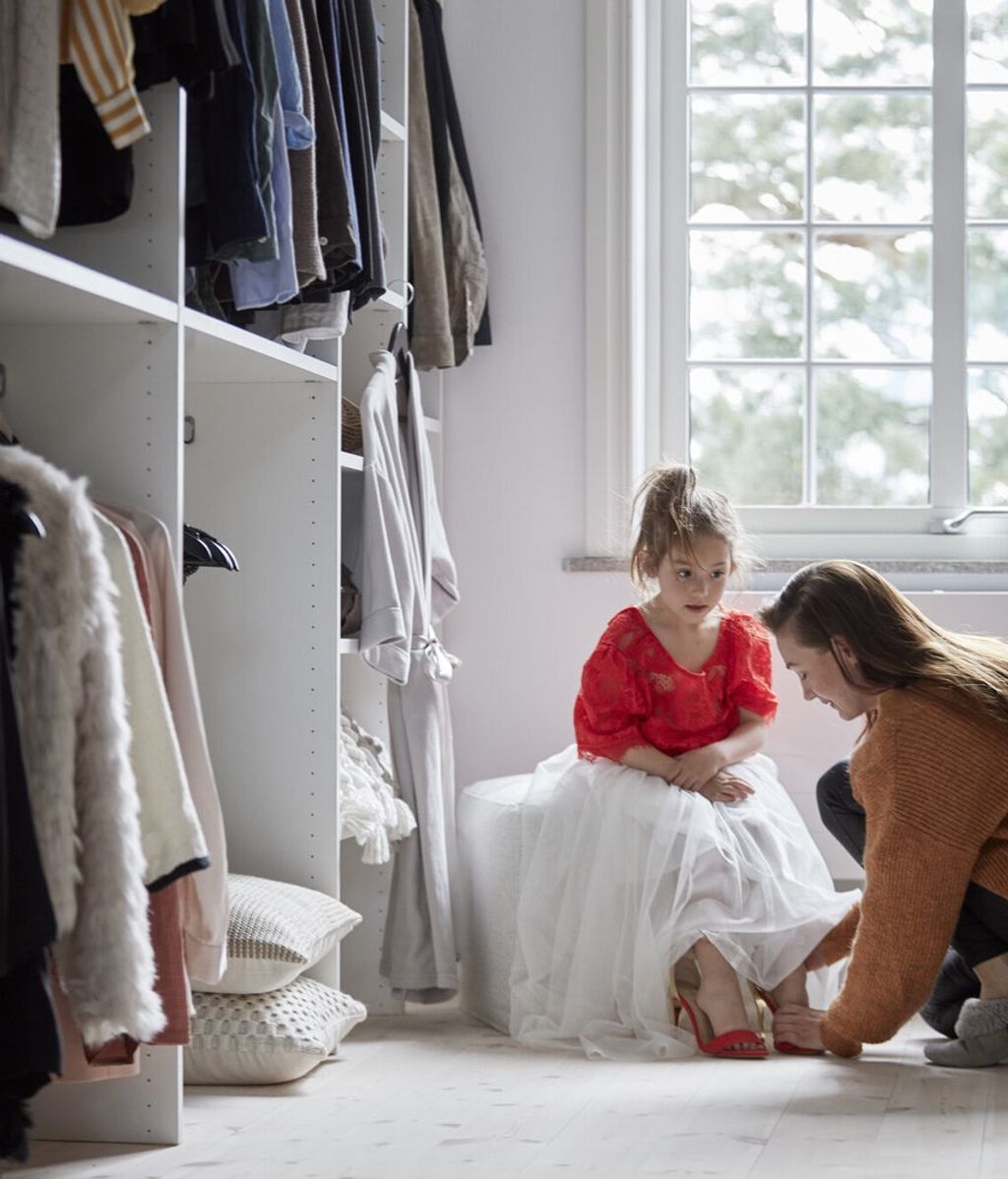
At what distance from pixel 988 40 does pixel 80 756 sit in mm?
2838

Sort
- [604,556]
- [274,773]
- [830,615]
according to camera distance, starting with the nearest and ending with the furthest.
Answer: [830,615] → [274,773] → [604,556]

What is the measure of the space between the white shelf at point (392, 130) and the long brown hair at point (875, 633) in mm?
1110

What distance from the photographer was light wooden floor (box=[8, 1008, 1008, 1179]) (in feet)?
6.43

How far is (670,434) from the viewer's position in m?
3.67

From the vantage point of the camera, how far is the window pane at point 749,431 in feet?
12.0

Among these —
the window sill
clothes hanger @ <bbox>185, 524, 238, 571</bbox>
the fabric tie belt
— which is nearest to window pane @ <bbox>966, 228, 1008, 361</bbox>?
the window sill

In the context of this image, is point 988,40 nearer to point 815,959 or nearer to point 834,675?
point 834,675

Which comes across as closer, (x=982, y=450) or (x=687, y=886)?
(x=687, y=886)

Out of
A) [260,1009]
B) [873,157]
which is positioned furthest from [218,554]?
[873,157]

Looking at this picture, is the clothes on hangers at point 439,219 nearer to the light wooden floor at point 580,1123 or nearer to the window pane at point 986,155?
the window pane at point 986,155

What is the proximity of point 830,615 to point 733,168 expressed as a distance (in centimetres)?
151

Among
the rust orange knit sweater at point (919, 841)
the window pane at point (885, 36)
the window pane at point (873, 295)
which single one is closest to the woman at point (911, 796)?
the rust orange knit sweater at point (919, 841)

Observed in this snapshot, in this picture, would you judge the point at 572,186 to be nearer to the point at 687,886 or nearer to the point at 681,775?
the point at 681,775

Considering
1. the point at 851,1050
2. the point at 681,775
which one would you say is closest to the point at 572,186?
the point at 681,775
